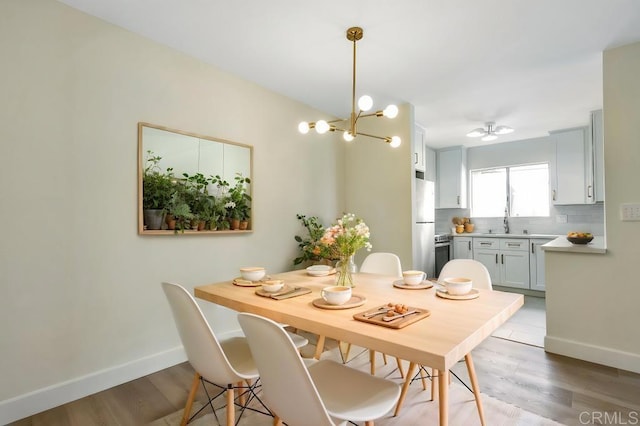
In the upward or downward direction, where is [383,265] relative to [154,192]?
downward

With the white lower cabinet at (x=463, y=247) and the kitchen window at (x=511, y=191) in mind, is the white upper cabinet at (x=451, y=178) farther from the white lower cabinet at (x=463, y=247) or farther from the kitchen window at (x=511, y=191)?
the white lower cabinet at (x=463, y=247)

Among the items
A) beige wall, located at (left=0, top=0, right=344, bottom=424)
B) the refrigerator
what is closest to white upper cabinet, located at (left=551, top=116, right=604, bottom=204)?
the refrigerator

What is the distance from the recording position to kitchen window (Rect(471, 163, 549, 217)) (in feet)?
16.9

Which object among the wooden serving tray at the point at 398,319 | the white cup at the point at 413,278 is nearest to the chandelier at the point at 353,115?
the white cup at the point at 413,278

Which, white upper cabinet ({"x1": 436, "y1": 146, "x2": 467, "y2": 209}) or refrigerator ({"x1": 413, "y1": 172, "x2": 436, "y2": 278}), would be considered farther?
white upper cabinet ({"x1": 436, "y1": 146, "x2": 467, "y2": 209})

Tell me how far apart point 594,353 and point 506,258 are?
95.5 inches

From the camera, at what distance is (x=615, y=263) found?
2531 millimetres

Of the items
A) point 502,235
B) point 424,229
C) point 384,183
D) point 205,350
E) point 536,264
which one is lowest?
point 536,264

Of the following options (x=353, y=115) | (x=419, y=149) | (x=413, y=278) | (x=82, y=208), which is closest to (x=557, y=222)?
(x=419, y=149)

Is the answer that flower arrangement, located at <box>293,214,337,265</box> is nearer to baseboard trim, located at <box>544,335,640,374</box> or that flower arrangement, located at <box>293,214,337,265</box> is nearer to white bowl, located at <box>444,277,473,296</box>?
white bowl, located at <box>444,277,473,296</box>

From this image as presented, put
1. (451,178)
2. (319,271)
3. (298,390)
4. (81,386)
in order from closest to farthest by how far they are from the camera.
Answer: (298,390), (81,386), (319,271), (451,178)

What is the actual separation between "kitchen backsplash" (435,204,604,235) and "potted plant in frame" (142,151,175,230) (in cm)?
496

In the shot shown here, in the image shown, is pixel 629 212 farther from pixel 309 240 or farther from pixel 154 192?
pixel 154 192

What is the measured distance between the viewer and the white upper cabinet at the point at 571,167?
4.53 meters
